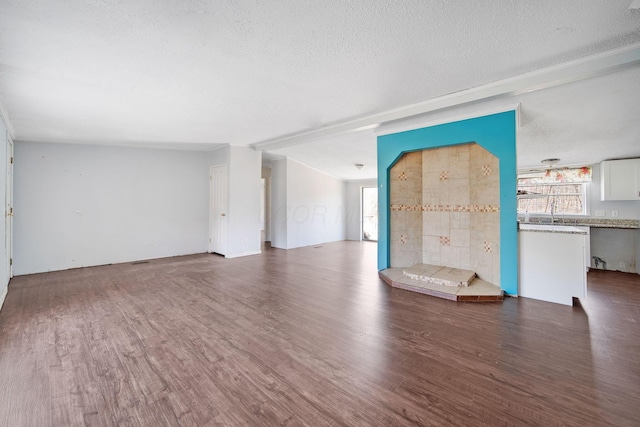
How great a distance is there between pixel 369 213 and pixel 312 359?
26.1 feet

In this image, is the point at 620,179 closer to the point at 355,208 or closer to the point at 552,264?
the point at 552,264

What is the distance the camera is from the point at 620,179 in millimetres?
5180

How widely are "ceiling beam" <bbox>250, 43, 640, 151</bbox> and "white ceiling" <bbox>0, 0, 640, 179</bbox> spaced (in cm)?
10

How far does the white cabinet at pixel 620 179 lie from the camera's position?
502 centimetres

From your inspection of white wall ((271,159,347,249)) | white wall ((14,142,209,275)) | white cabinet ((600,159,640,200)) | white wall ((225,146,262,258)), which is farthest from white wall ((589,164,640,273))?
white wall ((14,142,209,275))

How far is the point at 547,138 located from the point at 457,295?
10.6 ft

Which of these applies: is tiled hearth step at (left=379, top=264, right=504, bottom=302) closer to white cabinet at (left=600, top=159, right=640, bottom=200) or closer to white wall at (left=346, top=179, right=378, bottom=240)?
white cabinet at (left=600, top=159, right=640, bottom=200)

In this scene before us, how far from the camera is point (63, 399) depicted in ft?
5.47

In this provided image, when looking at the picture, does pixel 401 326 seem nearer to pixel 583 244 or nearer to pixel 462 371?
pixel 462 371

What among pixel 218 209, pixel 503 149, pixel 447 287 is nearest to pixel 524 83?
pixel 503 149

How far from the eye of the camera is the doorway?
31.7ft

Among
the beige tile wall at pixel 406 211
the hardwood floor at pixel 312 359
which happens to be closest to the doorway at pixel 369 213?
the beige tile wall at pixel 406 211

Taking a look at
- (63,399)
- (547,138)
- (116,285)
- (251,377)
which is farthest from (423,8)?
(116,285)

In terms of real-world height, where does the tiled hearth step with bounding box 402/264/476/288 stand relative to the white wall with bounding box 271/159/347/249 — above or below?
below
